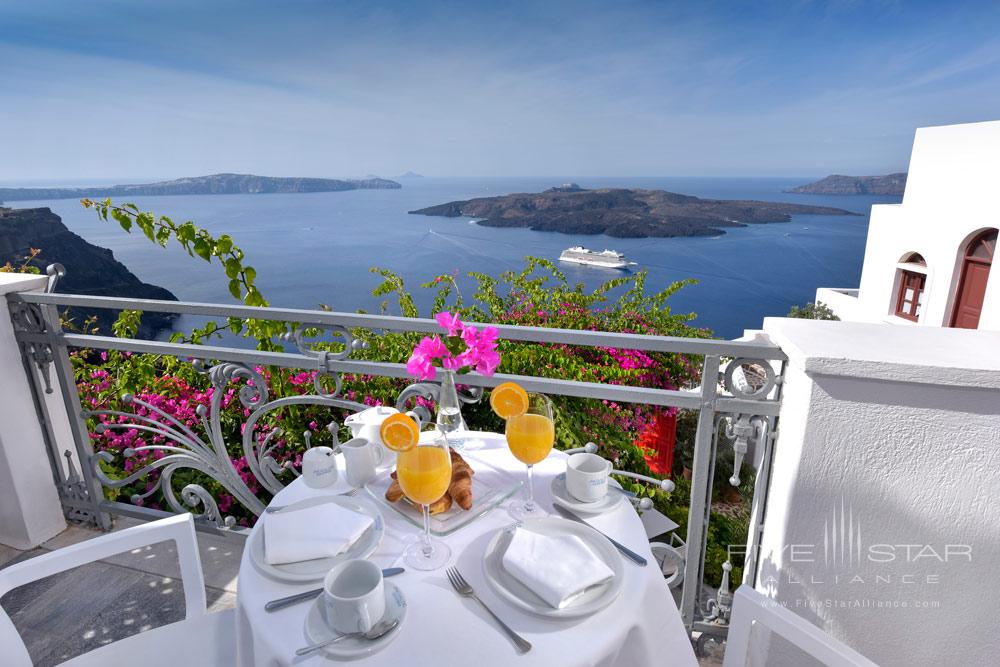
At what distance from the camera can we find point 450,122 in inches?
1580

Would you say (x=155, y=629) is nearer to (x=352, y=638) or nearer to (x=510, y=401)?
Answer: (x=352, y=638)

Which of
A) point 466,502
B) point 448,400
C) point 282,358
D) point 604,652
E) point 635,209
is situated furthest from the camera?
point 635,209

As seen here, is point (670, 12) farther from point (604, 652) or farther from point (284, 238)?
point (604, 652)

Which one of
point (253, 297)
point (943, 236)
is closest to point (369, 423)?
point (253, 297)

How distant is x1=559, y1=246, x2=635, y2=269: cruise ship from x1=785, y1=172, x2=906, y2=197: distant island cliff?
47.7 feet

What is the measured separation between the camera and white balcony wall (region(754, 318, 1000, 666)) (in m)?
1.20

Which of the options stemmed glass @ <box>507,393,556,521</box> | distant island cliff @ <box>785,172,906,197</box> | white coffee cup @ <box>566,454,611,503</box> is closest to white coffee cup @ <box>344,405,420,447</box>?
stemmed glass @ <box>507,393,556,521</box>

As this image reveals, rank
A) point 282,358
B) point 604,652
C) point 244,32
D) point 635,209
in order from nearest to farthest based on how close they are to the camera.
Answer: point 604,652 → point 282,358 → point 244,32 → point 635,209

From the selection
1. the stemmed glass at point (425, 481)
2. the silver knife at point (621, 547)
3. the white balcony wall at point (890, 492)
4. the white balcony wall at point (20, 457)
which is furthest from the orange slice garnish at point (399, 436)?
the white balcony wall at point (20, 457)

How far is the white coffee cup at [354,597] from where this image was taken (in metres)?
0.75

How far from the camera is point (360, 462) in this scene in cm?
116

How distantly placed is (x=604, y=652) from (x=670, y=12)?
47189 millimetres

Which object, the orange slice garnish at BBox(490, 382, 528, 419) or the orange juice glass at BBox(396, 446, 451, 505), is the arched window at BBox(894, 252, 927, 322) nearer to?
the orange slice garnish at BBox(490, 382, 528, 419)

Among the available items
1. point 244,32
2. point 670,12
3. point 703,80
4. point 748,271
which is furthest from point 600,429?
point 703,80
